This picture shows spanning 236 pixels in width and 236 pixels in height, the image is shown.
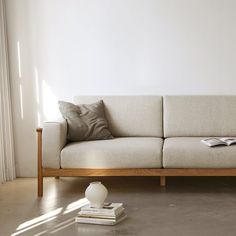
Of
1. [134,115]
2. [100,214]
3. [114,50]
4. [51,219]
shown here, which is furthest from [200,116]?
[51,219]

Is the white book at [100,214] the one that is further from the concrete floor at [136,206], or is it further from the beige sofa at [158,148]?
the beige sofa at [158,148]

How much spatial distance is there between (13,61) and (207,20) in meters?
2.03

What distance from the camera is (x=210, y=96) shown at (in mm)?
4688

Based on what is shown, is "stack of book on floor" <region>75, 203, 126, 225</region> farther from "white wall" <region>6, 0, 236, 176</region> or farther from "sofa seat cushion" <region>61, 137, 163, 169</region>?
"white wall" <region>6, 0, 236, 176</region>

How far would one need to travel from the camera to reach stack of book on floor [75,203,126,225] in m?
3.37

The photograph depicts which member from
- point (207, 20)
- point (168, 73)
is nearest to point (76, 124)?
point (168, 73)

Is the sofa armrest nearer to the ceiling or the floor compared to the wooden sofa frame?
nearer to the ceiling

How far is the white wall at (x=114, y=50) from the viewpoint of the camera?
16.0ft

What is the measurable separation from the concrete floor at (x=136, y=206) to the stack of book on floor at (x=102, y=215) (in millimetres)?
46

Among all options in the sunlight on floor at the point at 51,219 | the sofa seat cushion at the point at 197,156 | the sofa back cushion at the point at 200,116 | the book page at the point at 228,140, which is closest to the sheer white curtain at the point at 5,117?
the sunlight on floor at the point at 51,219

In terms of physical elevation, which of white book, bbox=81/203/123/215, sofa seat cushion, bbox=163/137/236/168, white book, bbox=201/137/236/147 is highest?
white book, bbox=201/137/236/147

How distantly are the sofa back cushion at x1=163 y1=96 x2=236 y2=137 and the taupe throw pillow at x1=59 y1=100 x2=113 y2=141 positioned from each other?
63 cm

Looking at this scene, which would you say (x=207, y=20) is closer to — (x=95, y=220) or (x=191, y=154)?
(x=191, y=154)

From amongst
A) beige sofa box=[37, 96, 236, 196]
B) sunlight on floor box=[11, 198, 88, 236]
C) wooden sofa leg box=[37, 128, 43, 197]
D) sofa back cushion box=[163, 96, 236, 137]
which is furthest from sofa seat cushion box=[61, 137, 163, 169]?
sofa back cushion box=[163, 96, 236, 137]
